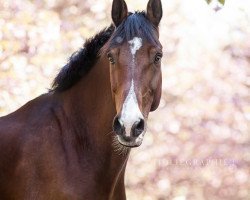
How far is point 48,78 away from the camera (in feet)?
26.6

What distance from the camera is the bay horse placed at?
4.30 m

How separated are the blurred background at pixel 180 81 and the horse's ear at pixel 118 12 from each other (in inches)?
136

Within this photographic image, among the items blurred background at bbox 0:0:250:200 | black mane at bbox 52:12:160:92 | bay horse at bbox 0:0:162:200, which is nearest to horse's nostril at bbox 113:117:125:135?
bay horse at bbox 0:0:162:200

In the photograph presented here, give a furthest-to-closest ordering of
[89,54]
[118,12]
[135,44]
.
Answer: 1. [89,54]
2. [118,12]
3. [135,44]

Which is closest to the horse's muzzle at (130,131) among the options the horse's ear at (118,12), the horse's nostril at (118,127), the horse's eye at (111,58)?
the horse's nostril at (118,127)

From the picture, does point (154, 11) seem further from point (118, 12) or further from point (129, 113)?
point (129, 113)

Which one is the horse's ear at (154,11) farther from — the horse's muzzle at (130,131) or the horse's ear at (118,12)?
the horse's muzzle at (130,131)

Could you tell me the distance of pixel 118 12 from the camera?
457cm

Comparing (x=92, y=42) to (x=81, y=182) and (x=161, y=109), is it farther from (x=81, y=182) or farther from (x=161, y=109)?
(x=161, y=109)

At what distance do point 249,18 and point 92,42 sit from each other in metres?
4.01

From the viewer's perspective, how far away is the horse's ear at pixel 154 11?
15.0 feet

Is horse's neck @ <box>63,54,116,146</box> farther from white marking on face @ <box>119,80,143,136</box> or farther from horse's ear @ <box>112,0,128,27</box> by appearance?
white marking on face @ <box>119,80,143,136</box>

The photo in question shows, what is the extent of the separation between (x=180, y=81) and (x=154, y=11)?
11.5 feet

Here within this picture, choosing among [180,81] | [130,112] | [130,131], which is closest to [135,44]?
[130,112]
